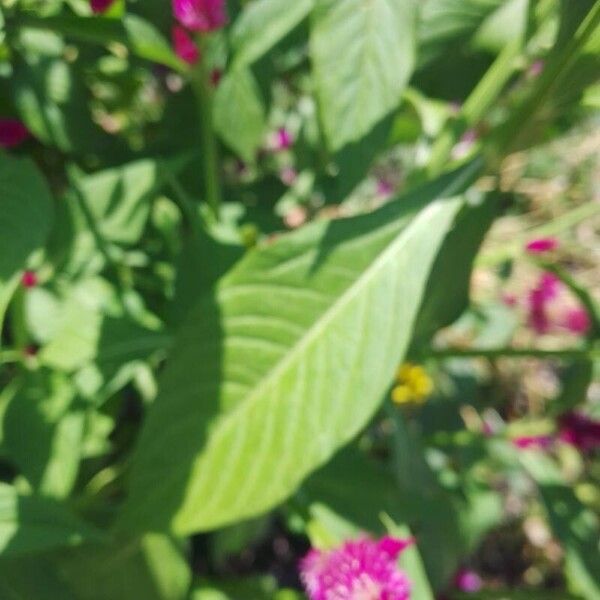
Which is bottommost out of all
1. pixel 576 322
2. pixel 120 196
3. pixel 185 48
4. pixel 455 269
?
pixel 576 322

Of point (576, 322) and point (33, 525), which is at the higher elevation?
point (33, 525)

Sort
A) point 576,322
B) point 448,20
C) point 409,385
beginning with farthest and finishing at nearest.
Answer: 1. point 576,322
2. point 409,385
3. point 448,20

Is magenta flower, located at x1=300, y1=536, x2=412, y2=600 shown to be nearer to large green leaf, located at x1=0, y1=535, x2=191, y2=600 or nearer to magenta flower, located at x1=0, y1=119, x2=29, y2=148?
large green leaf, located at x1=0, y1=535, x2=191, y2=600

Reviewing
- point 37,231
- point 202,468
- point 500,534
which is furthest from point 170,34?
point 500,534

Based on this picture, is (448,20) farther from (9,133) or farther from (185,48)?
(9,133)

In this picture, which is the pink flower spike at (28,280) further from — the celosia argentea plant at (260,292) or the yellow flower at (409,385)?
the yellow flower at (409,385)

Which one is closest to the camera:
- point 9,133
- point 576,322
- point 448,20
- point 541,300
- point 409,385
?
point 448,20

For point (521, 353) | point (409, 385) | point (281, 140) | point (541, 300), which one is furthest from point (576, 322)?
point (521, 353)
